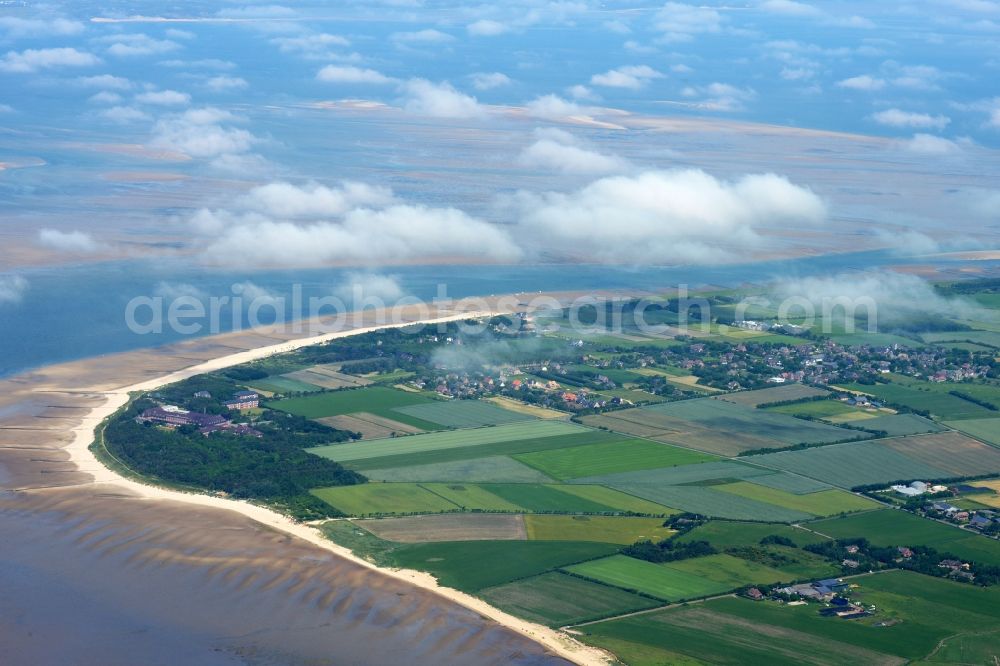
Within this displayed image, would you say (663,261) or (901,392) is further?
(663,261)

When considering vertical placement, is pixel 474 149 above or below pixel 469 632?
above

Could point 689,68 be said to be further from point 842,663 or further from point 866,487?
point 842,663

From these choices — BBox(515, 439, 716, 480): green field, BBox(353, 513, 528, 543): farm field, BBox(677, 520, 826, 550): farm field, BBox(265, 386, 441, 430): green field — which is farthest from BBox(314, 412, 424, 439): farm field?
BBox(677, 520, 826, 550): farm field

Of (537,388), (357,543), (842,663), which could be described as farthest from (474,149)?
(842,663)

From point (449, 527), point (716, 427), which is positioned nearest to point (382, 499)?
point (449, 527)

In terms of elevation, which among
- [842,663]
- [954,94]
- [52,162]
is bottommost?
Result: [842,663]

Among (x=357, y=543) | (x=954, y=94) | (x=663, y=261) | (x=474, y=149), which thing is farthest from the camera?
(x=954, y=94)

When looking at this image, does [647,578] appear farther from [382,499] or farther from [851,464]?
[851,464]

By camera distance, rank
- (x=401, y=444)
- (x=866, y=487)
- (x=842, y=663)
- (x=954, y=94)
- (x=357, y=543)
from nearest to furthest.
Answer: (x=842, y=663), (x=357, y=543), (x=866, y=487), (x=401, y=444), (x=954, y=94)

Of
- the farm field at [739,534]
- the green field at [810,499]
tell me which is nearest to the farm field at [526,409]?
the green field at [810,499]
